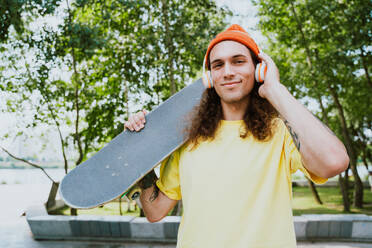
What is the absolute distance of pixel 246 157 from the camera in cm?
116

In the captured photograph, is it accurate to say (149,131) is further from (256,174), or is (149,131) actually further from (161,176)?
(256,174)

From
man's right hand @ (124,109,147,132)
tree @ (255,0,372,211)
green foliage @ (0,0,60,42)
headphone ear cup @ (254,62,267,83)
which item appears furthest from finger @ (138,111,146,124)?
tree @ (255,0,372,211)

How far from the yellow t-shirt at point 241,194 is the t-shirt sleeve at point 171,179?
18 cm

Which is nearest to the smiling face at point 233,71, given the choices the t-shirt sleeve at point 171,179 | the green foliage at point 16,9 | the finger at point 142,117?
the t-shirt sleeve at point 171,179

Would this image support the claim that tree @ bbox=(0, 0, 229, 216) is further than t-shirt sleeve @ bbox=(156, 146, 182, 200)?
→ Yes

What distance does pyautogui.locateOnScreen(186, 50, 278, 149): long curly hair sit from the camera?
4.01 ft

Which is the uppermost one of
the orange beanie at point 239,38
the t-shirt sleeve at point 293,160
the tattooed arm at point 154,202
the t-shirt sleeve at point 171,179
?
the orange beanie at point 239,38

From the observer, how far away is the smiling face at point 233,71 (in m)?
1.25

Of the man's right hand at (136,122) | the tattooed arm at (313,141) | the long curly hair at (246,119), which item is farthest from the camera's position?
the man's right hand at (136,122)

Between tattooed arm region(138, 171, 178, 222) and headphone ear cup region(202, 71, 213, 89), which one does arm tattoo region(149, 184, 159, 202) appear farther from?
headphone ear cup region(202, 71, 213, 89)

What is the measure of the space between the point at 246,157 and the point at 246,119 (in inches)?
8.4

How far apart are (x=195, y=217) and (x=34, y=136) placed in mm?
8798

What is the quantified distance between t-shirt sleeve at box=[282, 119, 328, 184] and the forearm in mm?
56

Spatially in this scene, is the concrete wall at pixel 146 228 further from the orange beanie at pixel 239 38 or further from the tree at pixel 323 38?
the orange beanie at pixel 239 38
